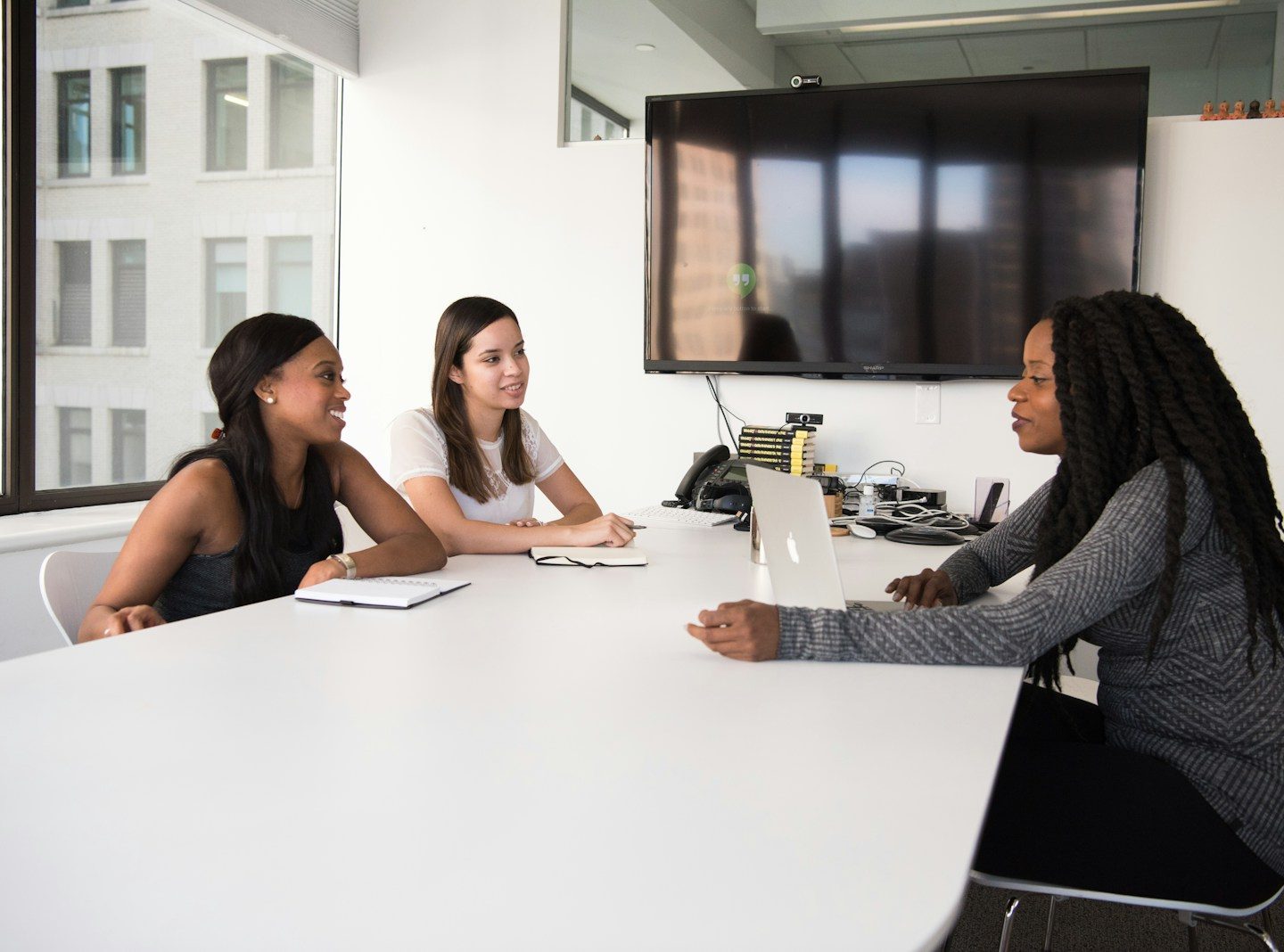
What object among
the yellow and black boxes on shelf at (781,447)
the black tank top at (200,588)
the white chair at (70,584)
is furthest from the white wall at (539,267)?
the white chair at (70,584)

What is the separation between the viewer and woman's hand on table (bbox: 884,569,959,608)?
1.88 m

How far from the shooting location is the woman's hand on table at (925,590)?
188 cm

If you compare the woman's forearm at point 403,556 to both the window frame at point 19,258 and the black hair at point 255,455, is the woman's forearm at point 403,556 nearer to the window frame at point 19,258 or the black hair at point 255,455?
the black hair at point 255,455

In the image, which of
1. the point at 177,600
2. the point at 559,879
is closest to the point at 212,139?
the point at 177,600

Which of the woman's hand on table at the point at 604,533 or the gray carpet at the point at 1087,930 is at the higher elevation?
the woman's hand on table at the point at 604,533

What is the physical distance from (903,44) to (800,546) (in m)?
2.92

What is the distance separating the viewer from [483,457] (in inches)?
111

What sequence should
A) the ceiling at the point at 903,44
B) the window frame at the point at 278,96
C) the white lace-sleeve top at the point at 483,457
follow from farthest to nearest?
1. the window frame at the point at 278,96
2. the ceiling at the point at 903,44
3. the white lace-sleeve top at the point at 483,457

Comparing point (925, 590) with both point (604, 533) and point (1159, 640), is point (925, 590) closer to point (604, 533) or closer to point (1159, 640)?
point (1159, 640)

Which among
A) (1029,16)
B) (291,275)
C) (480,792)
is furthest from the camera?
(291,275)

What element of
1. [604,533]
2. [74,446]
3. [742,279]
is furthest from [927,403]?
[74,446]

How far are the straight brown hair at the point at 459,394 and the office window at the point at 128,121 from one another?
1.68 metres

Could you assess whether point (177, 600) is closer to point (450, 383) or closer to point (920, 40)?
point (450, 383)

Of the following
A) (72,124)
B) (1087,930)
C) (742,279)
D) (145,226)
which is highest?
(72,124)
